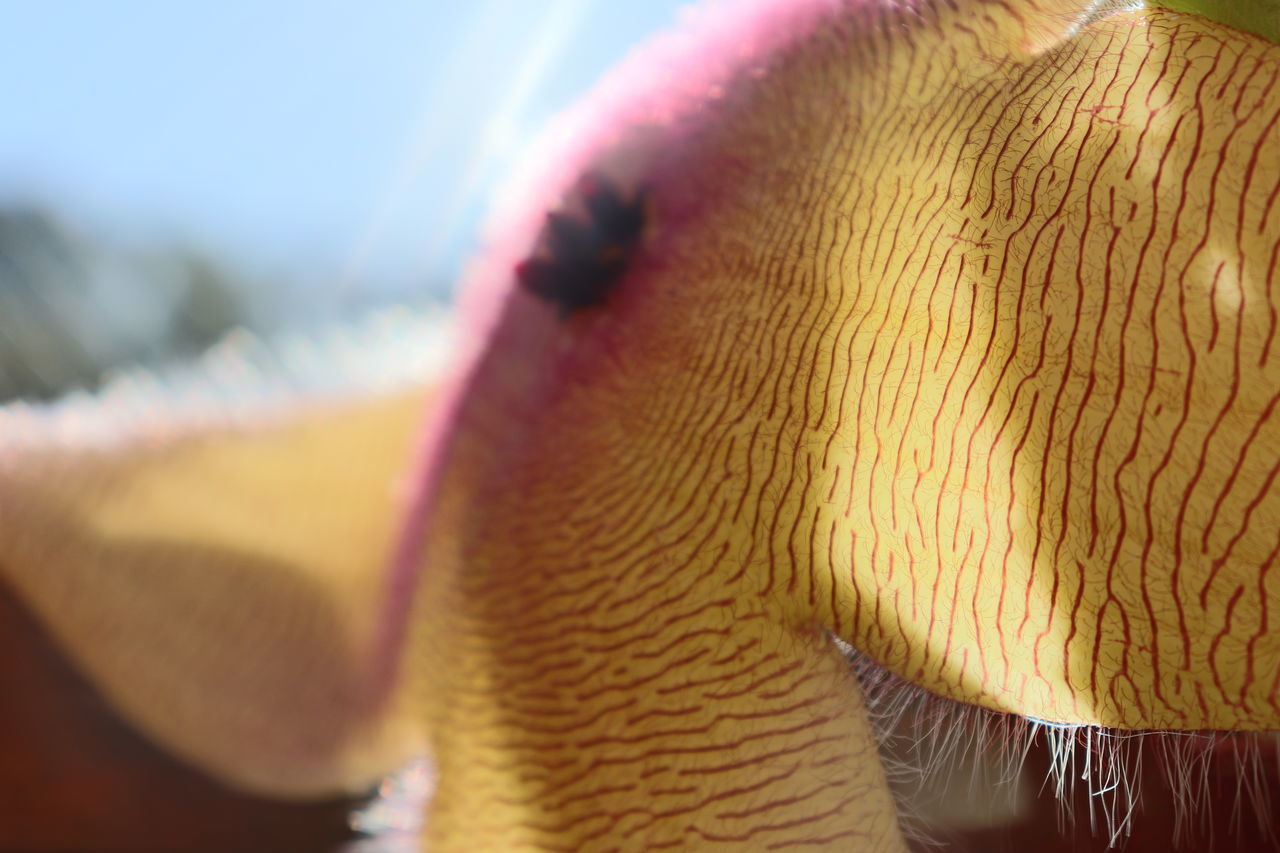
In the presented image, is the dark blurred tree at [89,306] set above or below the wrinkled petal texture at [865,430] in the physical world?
above

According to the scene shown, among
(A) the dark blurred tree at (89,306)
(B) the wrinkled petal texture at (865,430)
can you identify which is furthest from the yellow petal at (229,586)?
(B) the wrinkled petal texture at (865,430)

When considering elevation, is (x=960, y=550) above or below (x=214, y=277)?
below

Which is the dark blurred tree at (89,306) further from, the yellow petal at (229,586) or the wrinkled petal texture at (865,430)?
the wrinkled petal texture at (865,430)

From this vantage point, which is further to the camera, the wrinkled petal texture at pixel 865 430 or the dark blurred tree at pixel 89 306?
the dark blurred tree at pixel 89 306

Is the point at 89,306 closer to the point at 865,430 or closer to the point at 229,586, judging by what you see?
the point at 229,586

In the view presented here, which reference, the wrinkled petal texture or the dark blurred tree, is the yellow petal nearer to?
the dark blurred tree

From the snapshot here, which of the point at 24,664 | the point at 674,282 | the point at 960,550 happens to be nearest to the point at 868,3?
the point at 674,282

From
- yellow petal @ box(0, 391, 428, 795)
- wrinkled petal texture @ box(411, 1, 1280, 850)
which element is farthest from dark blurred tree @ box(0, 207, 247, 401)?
wrinkled petal texture @ box(411, 1, 1280, 850)

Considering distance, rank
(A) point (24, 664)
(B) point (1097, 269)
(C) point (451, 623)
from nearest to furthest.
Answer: (B) point (1097, 269)
(C) point (451, 623)
(A) point (24, 664)

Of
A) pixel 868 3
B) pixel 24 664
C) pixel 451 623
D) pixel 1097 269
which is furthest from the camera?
pixel 24 664

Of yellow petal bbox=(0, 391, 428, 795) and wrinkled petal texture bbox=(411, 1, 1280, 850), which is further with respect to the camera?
yellow petal bbox=(0, 391, 428, 795)

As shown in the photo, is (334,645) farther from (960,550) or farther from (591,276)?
(960,550)
